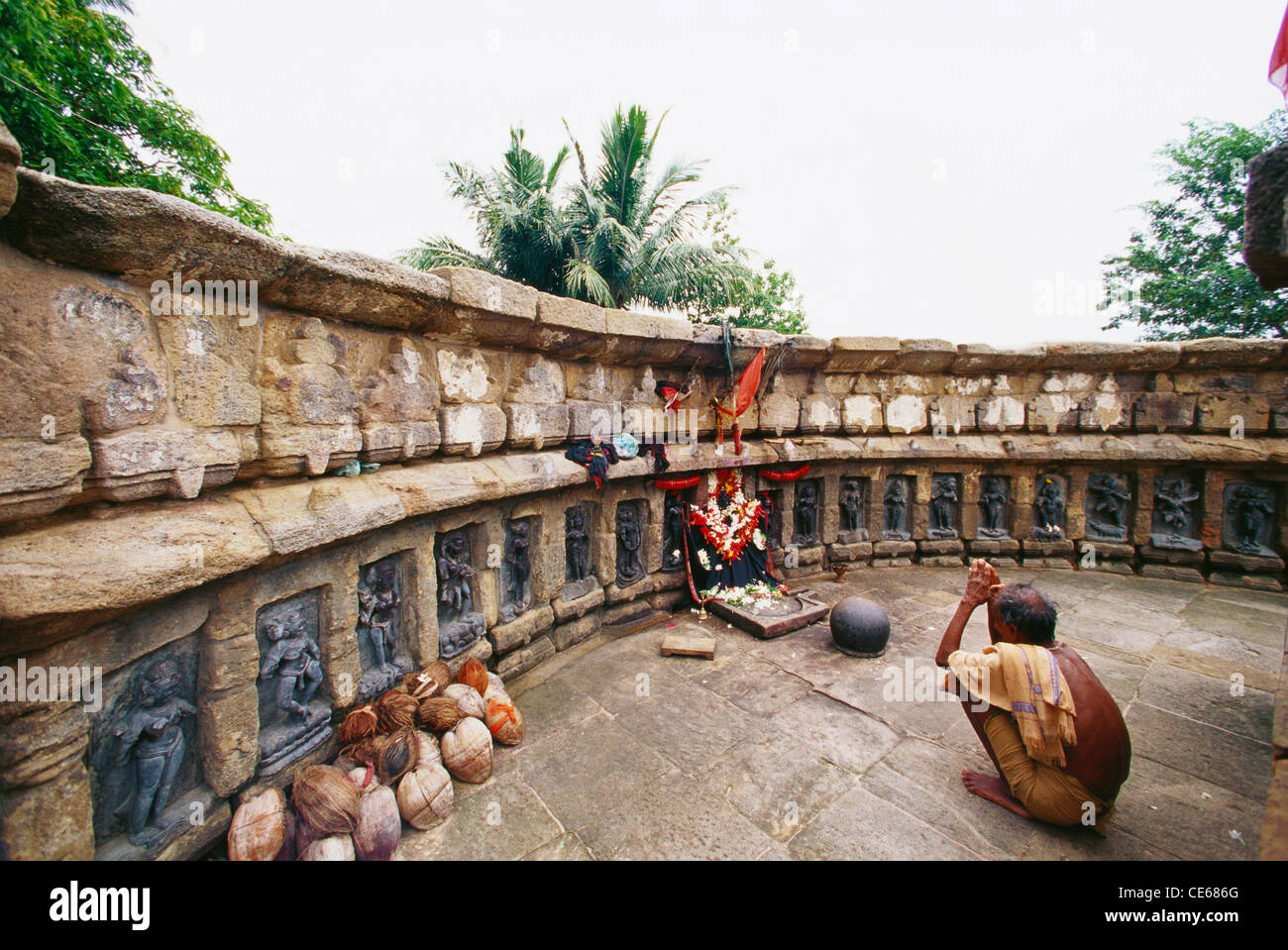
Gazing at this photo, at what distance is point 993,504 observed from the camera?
7035 mm

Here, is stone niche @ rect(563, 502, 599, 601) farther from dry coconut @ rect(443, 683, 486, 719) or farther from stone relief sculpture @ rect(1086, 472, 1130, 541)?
stone relief sculpture @ rect(1086, 472, 1130, 541)

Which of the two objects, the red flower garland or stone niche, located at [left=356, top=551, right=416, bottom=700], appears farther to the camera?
the red flower garland

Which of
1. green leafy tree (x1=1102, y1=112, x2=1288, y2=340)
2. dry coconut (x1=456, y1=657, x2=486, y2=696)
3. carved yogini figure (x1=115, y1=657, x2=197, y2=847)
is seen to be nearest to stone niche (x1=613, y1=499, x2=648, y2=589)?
dry coconut (x1=456, y1=657, x2=486, y2=696)

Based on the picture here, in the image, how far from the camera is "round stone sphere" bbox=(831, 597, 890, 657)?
14.2 ft

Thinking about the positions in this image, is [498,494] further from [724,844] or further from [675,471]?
[724,844]

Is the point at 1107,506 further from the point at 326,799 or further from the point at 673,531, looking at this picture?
the point at 326,799

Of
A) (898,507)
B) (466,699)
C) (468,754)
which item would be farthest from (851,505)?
(468,754)

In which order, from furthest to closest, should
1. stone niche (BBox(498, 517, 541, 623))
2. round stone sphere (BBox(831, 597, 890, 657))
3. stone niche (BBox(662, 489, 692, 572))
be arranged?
1. stone niche (BBox(662, 489, 692, 572))
2. round stone sphere (BBox(831, 597, 890, 657))
3. stone niche (BBox(498, 517, 541, 623))

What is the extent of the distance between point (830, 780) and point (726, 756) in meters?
0.61

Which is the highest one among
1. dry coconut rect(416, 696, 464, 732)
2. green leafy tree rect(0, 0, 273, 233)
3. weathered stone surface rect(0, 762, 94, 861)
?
green leafy tree rect(0, 0, 273, 233)

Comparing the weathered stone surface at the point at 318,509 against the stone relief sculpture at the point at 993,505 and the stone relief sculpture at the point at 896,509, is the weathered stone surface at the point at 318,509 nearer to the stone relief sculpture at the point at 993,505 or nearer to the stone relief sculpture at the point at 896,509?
the stone relief sculpture at the point at 896,509

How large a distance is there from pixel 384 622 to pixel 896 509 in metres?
6.40

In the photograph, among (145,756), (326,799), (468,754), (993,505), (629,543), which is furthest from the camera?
(993,505)

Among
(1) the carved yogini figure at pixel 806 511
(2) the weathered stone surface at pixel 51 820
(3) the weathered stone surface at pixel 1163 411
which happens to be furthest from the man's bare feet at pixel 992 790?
(3) the weathered stone surface at pixel 1163 411
